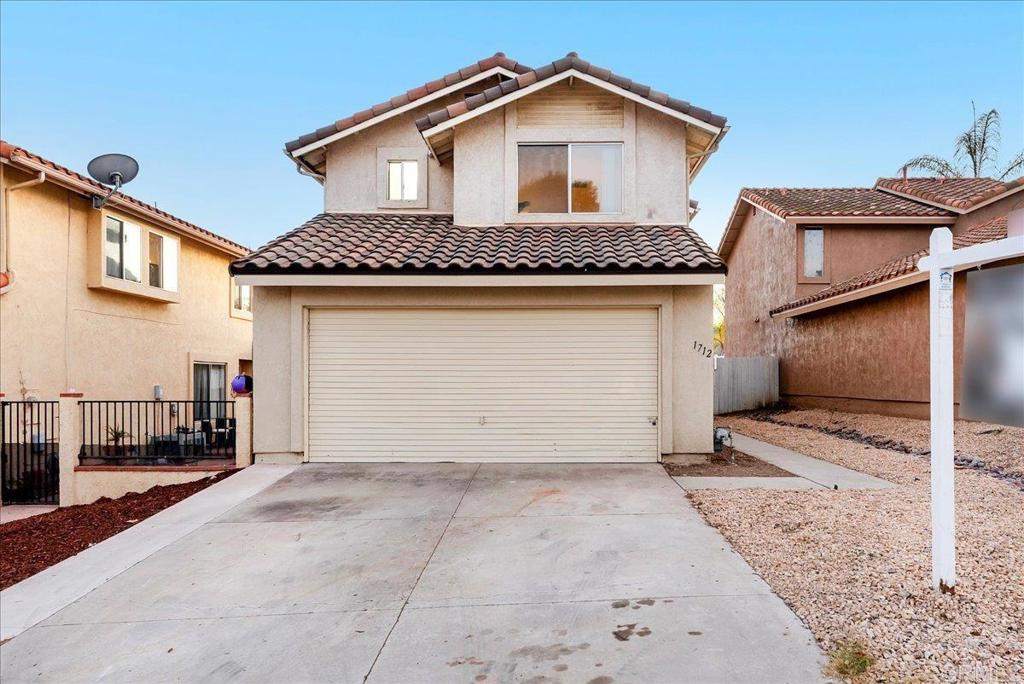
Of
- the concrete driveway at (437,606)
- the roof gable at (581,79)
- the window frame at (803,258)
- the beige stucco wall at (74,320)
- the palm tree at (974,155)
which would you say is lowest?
the concrete driveway at (437,606)

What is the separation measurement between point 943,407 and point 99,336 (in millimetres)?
15202

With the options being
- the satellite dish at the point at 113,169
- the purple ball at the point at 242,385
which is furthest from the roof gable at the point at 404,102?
the purple ball at the point at 242,385

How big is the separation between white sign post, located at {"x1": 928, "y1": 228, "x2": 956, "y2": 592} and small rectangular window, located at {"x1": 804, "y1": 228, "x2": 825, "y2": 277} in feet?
51.6

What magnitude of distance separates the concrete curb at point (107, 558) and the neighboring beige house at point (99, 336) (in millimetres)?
1644

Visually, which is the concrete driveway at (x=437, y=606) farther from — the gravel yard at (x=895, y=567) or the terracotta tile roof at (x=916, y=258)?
the terracotta tile roof at (x=916, y=258)

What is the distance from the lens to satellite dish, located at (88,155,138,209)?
36.8 ft

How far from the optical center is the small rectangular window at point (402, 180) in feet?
38.8

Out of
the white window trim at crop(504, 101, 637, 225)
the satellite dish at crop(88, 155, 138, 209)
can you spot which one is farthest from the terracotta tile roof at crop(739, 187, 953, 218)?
the satellite dish at crop(88, 155, 138, 209)

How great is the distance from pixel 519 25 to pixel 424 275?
1760 centimetres

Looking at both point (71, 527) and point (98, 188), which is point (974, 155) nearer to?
point (98, 188)

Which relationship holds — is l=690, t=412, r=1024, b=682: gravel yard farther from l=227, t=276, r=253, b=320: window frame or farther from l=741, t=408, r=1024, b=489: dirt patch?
l=227, t=276, r=253, b=320: window frame

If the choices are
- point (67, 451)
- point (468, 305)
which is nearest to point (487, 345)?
point (468, 305)

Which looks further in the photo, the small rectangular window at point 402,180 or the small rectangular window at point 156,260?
the small rectangular window at point 156,260

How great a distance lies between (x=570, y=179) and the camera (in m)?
10.7
